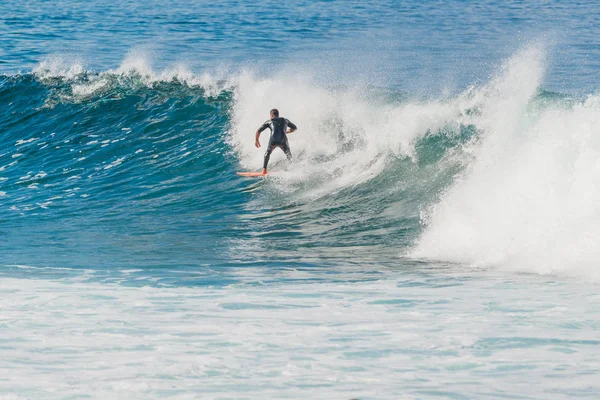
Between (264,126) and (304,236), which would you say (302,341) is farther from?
(264,126)

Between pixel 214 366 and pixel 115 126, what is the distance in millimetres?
14023

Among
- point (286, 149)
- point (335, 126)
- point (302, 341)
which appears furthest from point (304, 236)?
point (335, 126)

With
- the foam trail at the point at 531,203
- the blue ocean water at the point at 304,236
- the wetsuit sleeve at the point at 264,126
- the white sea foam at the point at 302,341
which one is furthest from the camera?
the wetsuit sleeve at the point at 264,126

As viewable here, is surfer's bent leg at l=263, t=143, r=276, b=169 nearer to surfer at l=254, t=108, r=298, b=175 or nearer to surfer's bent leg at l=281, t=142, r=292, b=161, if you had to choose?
surfer at l=254, t=108, r=298, b=175

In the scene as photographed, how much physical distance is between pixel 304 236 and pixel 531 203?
314 centimetres

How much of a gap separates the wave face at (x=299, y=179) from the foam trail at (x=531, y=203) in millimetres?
26

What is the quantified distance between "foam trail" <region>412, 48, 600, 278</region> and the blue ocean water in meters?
0.04

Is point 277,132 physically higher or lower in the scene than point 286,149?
higher

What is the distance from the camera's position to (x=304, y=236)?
12336 millimetres

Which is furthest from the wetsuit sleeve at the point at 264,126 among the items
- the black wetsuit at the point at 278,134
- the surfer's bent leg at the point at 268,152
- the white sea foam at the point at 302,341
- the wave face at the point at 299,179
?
the white sea foam at the point at 302,341

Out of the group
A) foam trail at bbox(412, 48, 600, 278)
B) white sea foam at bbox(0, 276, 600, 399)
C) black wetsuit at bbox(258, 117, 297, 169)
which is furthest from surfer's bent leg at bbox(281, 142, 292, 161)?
white sea foam at bbox(0, 276, 600, 399)

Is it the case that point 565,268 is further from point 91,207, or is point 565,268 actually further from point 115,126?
point 115,126

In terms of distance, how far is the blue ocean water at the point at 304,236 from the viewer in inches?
263

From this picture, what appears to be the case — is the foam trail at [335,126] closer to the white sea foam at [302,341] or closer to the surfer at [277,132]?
the surfer at [277,132]
